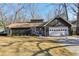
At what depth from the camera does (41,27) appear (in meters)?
11.1

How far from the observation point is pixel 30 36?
36.3 feet

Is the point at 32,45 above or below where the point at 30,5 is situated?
below

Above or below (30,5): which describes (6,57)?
below

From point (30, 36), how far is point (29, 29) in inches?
6.3

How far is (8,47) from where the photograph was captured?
434 inches

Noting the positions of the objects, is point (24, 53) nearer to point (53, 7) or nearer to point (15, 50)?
point (15, 50)

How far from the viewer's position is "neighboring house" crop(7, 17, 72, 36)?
11.0 m


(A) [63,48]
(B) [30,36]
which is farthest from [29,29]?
(A) [63,48]

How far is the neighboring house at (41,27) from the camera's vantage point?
1105 cm

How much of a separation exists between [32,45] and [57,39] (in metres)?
0.58

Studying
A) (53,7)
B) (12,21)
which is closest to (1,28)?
(12,21)

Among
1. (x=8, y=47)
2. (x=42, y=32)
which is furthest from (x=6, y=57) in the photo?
(x=42, y=32)

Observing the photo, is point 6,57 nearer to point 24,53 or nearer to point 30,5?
point 24,53

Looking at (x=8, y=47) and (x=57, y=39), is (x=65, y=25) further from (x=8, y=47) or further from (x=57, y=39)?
(x=8, y=47)
